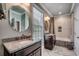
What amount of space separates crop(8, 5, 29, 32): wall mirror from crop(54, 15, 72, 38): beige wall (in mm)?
541

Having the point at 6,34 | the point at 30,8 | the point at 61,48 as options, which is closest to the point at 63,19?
the point at 61,48

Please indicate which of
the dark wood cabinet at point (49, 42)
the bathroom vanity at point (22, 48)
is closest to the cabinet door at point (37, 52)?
the bathroom vanity at point (22, 48)

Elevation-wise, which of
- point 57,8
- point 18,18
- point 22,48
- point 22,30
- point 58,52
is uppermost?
point 57,8

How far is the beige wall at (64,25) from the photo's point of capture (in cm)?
154

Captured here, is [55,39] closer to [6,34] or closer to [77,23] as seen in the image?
[77,23]

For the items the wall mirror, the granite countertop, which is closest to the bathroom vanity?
the granite countertop

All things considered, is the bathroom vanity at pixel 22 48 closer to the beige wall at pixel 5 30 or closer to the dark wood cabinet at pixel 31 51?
the dark wood cabinet at pixel 31 51

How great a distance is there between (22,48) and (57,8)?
2.92 feet

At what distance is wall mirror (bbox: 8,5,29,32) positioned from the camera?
4.83ft

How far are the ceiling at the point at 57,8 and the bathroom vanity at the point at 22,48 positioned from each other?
1.98 ft

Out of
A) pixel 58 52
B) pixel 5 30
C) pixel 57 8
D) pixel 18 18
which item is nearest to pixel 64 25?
pixel 57 8

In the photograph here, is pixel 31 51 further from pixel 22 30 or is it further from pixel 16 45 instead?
pixel 22 30

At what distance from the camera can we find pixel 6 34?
55.7 inches

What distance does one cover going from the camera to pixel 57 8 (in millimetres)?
1548
